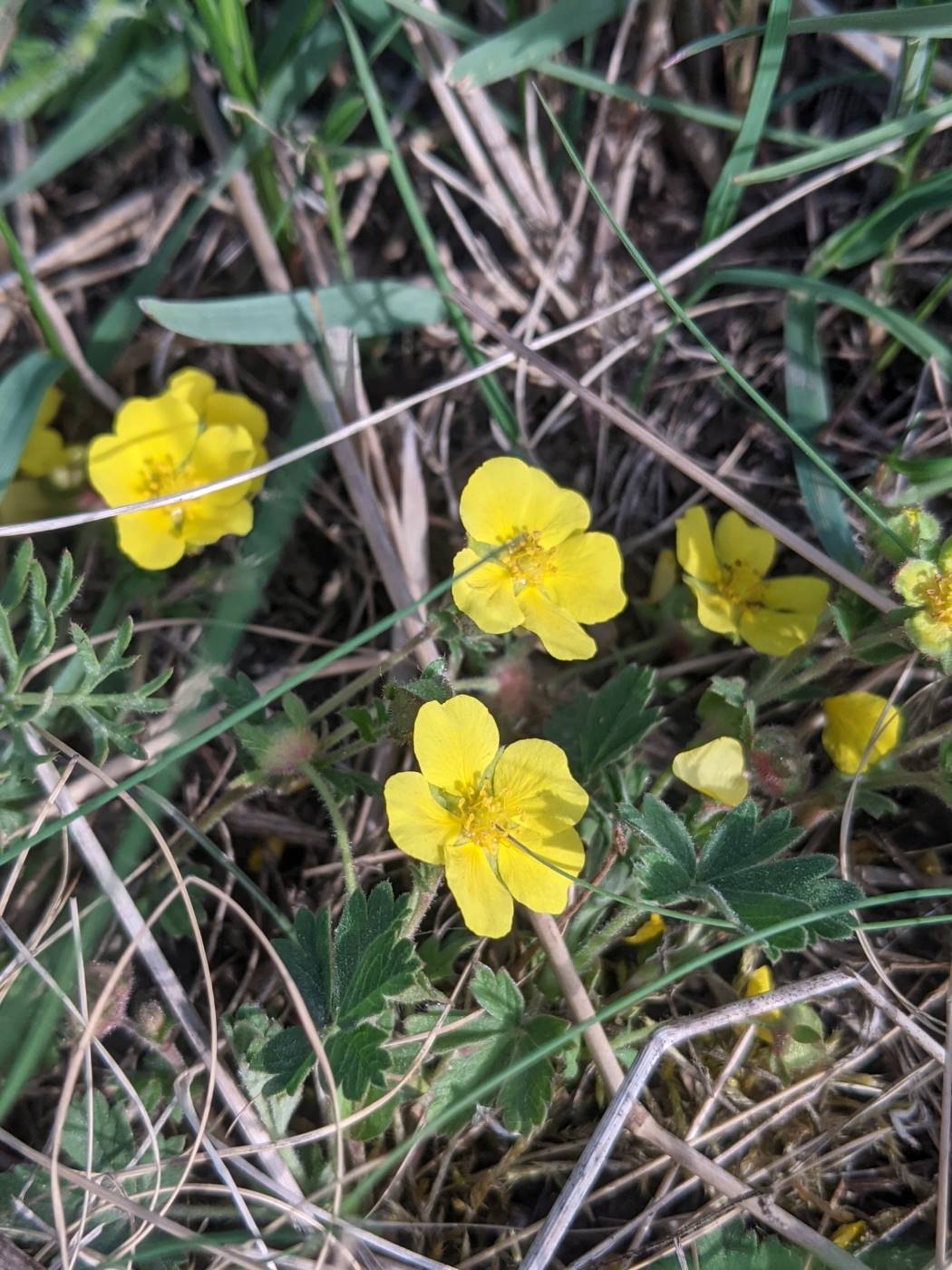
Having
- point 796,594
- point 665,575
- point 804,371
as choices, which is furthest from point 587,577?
point 804,371

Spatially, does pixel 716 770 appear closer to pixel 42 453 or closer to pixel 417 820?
pixel 417 820

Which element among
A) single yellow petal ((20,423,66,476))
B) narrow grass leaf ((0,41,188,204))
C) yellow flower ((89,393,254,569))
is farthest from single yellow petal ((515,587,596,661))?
narrow grass leaf ((0,41,188,204))

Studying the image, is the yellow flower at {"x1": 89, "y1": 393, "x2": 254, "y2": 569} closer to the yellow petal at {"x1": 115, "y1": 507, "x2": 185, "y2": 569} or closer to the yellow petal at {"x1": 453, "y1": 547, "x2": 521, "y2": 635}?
the yellow petal at {"x1": 115, "y1": 507, "x2": 185, "y2": 569}

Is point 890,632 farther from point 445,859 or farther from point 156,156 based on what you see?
point 156,156

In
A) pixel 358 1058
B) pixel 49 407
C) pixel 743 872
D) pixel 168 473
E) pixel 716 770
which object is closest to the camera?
pixel 358 1058

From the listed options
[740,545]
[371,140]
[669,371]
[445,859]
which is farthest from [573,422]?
[445,859]
